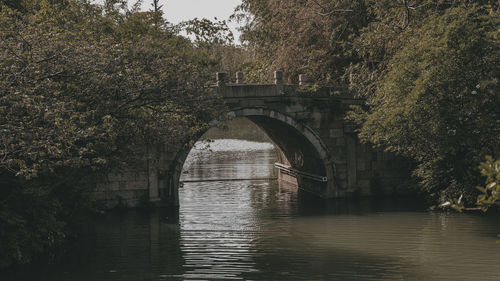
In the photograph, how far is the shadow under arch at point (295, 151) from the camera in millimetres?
17406

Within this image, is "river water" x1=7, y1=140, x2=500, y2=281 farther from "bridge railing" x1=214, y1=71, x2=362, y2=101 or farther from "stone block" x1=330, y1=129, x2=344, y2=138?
"bridge railing" x1=214, y1=71, x2=362, y2=101

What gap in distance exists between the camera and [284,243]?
43.0 ft

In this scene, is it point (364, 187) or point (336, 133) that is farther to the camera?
point (364, 187)

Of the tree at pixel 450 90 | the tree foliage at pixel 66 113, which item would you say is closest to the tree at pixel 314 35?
the tree at pixel 450 90

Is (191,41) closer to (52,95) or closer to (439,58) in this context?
(439,58)

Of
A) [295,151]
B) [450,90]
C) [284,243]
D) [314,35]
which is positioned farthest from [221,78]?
[450,90]

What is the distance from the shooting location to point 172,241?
13.6 meters

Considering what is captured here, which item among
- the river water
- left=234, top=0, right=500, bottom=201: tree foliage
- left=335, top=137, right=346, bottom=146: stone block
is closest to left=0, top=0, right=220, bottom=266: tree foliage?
the river water

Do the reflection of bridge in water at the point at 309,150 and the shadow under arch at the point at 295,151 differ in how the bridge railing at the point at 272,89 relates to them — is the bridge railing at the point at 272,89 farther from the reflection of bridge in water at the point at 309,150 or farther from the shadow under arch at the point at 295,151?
the shadow under arch at the point at 295,151

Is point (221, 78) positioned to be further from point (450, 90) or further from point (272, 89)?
point (450, 90)

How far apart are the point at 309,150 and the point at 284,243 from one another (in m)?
6.75

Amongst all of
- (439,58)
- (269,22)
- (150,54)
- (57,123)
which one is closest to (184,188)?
(269,22)

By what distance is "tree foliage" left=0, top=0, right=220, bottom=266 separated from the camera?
888 cm

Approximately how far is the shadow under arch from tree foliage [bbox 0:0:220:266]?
144 inches
